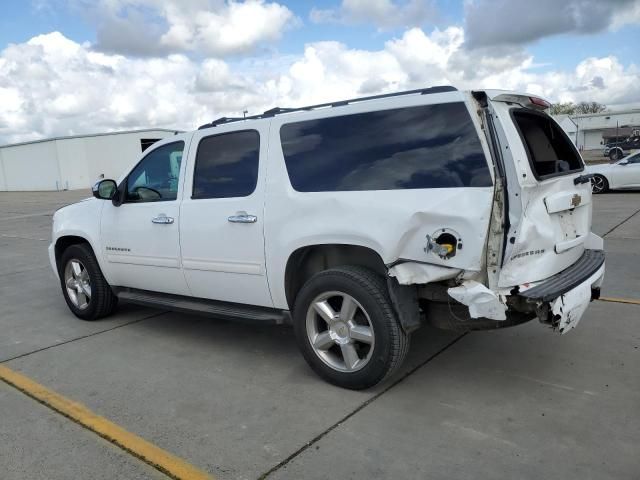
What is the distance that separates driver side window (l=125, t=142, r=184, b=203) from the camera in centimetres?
468

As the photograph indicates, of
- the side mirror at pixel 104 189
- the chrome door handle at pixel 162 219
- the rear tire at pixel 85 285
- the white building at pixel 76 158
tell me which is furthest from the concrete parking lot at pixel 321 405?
the white building at pixel 76 158

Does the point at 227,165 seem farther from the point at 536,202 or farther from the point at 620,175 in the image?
the point at 620,175

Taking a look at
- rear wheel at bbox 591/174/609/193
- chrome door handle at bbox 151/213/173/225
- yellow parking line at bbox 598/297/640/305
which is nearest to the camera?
chrome door handle at bbox 151/213/173/225

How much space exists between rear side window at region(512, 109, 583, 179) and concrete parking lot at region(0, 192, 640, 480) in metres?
1.45

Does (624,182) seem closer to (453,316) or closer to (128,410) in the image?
(453,316)

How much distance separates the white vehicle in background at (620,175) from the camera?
1570cm

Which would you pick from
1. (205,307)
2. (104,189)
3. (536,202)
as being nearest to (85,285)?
(104,189)

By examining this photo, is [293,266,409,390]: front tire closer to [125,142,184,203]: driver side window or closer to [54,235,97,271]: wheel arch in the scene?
[125,142,184,203]: driver side window

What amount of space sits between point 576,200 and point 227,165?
2.59 m

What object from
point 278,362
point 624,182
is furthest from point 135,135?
point 278,362

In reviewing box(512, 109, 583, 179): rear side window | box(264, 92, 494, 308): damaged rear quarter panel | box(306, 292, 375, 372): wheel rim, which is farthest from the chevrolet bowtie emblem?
box(306, 292, 375, 372): wheel rim

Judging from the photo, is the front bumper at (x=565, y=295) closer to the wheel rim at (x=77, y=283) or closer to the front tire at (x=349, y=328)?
the front tire at (x=349, y=328)

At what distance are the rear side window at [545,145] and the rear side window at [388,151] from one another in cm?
41

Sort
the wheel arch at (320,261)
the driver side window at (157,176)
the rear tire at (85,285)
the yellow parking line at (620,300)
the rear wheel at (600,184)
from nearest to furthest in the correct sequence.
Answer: the wheel arch at (320,261), the driver side window at (157,176), the yellow parking line at (620,300), the rear tire at (85,285), the rear wheel at (600,184)
